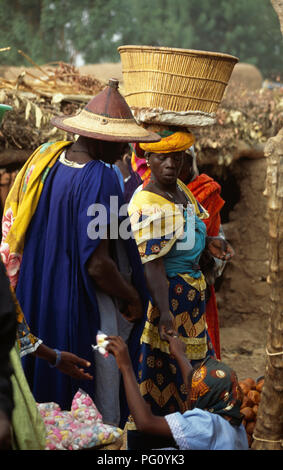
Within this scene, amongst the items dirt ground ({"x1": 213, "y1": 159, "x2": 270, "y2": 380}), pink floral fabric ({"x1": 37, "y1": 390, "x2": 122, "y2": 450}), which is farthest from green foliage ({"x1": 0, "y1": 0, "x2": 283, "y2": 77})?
pink floral fabric ({"x1": 37, "y1": 390, "x2": 122, "y2": 450})

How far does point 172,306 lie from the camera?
3963mm

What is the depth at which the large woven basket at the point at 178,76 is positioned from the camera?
4012 mm

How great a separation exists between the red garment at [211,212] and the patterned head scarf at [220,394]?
180 centimetres

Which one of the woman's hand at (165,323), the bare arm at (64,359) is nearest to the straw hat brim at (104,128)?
the woman's hand at (165,323)

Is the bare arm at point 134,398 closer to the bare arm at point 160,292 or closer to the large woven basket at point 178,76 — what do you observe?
the bare arm at point 160,292

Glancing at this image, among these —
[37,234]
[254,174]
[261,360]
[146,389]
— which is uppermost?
[254,174]

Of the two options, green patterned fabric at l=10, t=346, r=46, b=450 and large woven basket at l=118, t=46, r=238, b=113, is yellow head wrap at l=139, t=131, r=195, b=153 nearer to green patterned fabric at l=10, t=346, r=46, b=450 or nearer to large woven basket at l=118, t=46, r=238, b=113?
large woven basket at l=118, t=46, r=238, b=113

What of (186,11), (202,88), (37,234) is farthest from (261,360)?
(186,11)

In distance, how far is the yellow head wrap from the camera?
4.04 metres

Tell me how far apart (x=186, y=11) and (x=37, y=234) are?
27963mm

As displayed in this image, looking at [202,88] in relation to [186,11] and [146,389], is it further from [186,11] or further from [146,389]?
[186,11]

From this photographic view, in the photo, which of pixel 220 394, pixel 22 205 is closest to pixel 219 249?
pixel 22 205

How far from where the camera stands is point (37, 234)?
3451mm

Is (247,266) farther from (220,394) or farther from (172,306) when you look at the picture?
(220,394)
